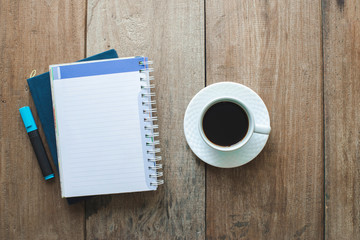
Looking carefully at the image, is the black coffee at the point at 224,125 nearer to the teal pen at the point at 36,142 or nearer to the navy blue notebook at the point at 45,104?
the navy blue notebook at the point at 45,104

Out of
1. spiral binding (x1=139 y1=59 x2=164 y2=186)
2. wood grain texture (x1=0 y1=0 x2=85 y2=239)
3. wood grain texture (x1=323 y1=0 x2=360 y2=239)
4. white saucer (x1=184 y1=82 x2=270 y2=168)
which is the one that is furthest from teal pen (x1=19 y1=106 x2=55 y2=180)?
wood grain texture (x1=323 y1=0 x2=360 y2=239)

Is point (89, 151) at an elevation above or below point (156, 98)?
below

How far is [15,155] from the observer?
2.22 ft

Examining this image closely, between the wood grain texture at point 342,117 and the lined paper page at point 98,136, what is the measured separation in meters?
0.45

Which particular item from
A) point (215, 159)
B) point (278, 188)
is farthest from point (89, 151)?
point (278, 188)

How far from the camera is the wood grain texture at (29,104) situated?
67 cm

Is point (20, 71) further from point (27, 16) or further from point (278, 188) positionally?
point (278, 188)

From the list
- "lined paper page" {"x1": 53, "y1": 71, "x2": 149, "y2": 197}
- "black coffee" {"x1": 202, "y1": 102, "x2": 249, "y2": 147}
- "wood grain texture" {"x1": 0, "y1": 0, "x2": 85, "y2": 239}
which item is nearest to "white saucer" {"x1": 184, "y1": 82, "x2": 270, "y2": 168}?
"black coffee" {"x1": 202, "y1": 102, "x2": 249, "y2": 147}

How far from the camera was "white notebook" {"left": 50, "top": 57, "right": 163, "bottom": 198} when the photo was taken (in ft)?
2.09

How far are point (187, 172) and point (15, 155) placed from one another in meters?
0.42

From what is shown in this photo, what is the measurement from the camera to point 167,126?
66 cm

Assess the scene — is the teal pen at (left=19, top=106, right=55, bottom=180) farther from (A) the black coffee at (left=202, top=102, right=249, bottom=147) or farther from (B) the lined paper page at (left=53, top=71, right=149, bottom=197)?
(A) the black coffee at (left=202, top=102, right=249, bottom=147)

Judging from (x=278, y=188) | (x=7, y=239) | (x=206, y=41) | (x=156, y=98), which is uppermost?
(x=206, y=41)

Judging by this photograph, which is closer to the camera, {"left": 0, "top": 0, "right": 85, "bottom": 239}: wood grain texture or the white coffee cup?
the white coffee cup
